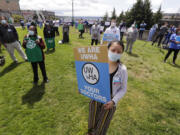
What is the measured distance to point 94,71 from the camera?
4.92 ft

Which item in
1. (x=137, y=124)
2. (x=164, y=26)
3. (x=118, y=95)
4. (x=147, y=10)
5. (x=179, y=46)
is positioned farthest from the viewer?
(x=147, y=10)

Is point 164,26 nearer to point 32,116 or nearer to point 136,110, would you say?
point 136,110

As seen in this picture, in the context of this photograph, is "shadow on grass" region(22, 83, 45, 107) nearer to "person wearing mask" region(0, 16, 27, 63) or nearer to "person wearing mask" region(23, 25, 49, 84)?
"person wearing mask" region(23, 25, 49, 84)

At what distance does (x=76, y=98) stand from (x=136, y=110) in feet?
6.37

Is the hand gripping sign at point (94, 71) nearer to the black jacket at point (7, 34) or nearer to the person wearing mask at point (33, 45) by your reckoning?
the person wearing mask at point (33, 45)

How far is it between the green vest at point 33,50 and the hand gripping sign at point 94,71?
2632 millimetres

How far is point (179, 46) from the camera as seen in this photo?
6.20m

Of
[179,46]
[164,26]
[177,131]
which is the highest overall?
[164,26]

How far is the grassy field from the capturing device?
2785mm

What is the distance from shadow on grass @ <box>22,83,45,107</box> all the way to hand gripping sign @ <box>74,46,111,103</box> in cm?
261

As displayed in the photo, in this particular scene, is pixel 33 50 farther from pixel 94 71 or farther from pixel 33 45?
pixel 94 71

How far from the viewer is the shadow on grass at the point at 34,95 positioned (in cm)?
358

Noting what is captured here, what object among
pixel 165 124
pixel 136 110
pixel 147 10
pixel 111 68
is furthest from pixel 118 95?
pixel 147 10

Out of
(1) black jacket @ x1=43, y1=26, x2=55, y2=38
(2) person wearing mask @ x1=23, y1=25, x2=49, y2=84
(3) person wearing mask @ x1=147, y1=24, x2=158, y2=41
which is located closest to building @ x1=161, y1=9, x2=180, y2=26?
(3) person wearing mask @ x1=147, y1=24, x2=158, y2=41
